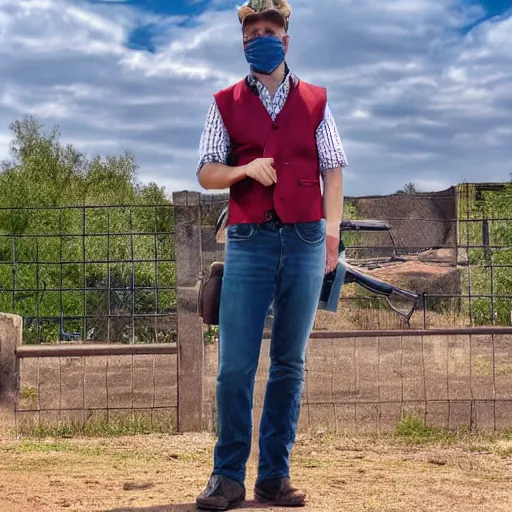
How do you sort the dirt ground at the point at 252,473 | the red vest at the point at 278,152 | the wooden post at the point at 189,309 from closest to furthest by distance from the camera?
the red vest at the point at 278,152 < the dirt ground at the point at 252,473 < the wooden post at the point at 189,309

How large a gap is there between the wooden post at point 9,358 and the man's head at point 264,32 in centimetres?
456

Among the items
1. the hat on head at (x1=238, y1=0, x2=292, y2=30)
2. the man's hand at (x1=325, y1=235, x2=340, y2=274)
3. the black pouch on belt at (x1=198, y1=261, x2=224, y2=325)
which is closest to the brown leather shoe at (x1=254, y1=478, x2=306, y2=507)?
the black pouch on belt at (x1=198, y1=261, x2=224, y2=325)

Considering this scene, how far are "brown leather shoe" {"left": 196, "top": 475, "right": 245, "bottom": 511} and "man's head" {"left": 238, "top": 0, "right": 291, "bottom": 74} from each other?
6.63 feet

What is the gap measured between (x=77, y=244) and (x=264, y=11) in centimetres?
1897

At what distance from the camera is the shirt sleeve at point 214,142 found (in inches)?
189

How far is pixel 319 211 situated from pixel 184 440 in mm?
3871

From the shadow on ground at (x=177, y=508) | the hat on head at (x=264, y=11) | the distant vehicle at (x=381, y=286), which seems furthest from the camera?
the distant vehicle at (x=381, y=286)

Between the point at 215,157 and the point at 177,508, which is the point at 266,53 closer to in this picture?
the point at 215,157

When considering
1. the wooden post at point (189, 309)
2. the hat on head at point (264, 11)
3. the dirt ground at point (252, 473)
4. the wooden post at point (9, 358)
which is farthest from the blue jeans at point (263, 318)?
the wooden post at point (9, 358)

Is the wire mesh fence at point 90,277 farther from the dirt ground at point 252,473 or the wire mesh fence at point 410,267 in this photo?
the dirt ground at point 252,473

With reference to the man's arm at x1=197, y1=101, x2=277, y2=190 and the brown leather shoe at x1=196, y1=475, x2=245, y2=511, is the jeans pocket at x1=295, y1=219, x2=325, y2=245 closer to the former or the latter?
the man's arm at x1=197, y1=101, x2=277, y2=190

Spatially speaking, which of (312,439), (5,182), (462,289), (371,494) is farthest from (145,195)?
(371,494)

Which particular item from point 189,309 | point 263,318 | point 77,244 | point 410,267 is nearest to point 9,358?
→ point 189,309

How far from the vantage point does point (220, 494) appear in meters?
4.99
